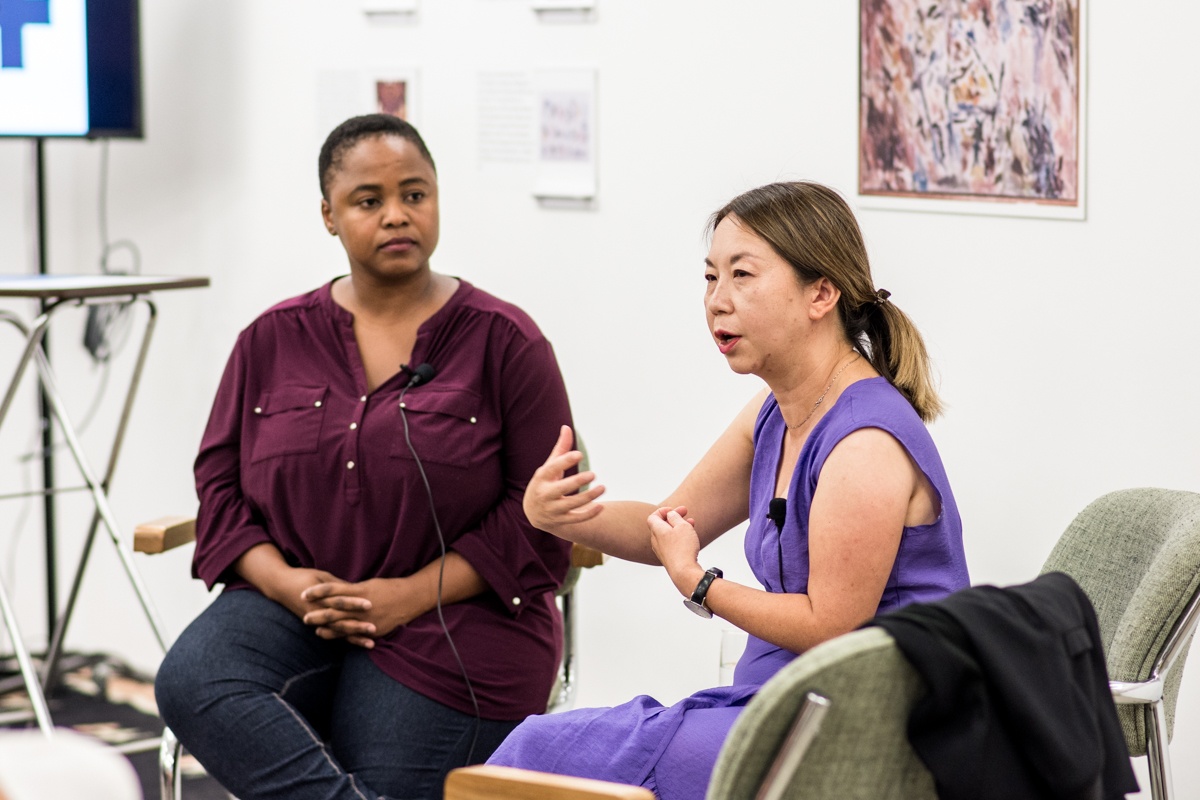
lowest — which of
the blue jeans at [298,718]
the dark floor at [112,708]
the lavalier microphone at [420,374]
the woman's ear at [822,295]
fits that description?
the dark floor at [112,708]

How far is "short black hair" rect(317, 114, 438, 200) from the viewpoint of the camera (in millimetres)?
2529

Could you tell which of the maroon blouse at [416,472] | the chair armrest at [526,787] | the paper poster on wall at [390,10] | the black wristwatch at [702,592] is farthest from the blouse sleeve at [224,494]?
the paper poster on wall at [390,10]

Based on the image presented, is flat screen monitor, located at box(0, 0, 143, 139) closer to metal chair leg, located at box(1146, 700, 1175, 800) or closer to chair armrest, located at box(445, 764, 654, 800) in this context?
chair armrest, located at box(445, 764, 654, 800)

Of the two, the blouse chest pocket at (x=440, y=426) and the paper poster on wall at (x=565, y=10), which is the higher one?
the paper poster on wall at (x=565, y=10)

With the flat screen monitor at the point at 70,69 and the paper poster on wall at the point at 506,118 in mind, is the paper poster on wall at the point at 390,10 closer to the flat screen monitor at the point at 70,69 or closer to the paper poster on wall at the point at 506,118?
the paper poster on wall at the point at 506,118

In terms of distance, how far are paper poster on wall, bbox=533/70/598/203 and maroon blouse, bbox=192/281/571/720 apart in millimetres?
741

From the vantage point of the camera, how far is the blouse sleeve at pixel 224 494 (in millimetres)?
2471

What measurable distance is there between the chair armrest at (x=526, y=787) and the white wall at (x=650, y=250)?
1370 millimetres

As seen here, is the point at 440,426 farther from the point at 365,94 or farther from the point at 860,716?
the point at 365,94

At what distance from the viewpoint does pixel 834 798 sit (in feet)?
4.38

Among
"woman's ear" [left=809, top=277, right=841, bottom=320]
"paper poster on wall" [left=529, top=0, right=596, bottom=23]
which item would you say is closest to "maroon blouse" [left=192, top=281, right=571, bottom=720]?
"woman's ear" [left=809, top=277, right=841, bottom=320]

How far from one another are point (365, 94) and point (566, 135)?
2.05 ft

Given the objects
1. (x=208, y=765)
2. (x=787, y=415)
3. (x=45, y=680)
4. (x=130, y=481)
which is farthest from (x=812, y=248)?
(x=130, y=481)

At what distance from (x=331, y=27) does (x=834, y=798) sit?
275 cm
